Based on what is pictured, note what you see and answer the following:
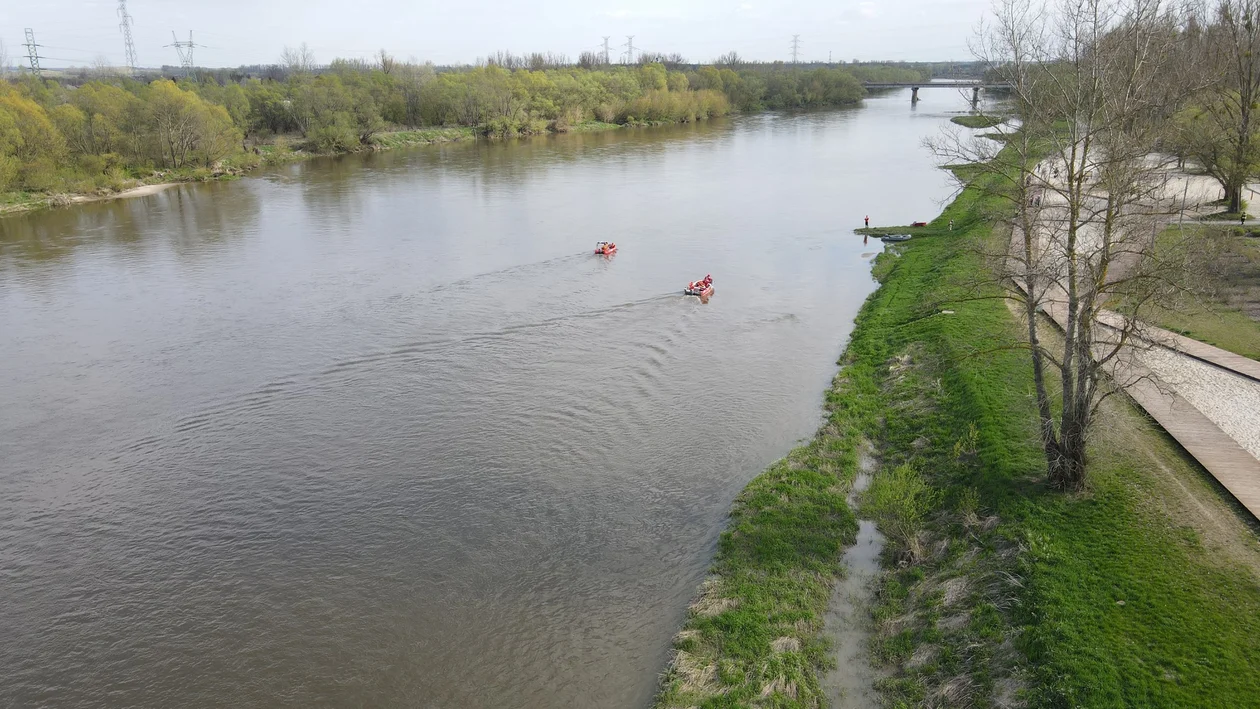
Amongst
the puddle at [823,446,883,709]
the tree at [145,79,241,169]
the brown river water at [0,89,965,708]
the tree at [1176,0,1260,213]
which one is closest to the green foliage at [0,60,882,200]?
the tree at [145,79,241,169]

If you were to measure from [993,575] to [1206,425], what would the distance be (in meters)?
7.27

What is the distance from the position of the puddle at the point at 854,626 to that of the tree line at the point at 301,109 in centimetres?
5946

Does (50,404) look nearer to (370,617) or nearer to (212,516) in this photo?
(212,516)

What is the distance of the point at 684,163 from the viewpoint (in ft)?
225

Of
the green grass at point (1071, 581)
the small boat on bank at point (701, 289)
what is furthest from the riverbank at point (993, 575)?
the small boat on bank at point (701, 289)

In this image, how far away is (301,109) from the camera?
8106cm

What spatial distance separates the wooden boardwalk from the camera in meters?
14.6

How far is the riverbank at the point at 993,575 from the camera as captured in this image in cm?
1138

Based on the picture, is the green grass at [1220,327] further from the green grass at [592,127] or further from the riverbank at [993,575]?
the green grass at [592,127]

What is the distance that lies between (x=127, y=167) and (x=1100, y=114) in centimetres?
6806

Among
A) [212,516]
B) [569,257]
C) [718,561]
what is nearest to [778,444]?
[718,561]

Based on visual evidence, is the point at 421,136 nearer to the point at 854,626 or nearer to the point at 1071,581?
the point at 854,626

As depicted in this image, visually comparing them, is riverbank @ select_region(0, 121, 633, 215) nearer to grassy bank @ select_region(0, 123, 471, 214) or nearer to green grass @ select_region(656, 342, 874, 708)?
grassy bank @ select_region(0, 123, 471, 214)

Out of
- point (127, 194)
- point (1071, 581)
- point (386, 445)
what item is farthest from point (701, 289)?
point (127, 194)
